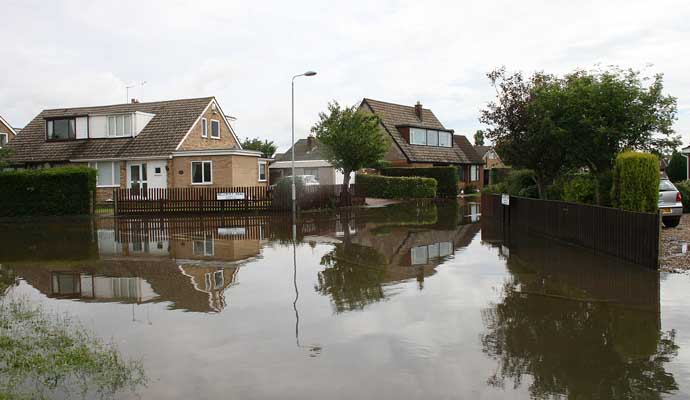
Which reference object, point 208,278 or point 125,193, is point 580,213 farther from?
point 125,193

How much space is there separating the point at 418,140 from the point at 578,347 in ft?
152

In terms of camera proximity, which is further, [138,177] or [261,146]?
[261,146]

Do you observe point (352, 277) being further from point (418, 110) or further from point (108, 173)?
point (418, 110)

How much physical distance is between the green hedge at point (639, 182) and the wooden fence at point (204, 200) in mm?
18683

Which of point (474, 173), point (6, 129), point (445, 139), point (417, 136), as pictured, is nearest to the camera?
point (417, 136)

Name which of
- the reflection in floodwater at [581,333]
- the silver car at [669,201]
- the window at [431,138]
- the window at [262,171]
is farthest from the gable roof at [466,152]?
the reflection in floodwater at [581,333]

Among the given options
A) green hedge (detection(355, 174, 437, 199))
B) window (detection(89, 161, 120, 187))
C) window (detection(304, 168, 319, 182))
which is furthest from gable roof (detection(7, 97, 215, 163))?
green hedge (detection(355, 174, 437, 199))

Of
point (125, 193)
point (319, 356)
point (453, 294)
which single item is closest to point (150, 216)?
point (125, 193)

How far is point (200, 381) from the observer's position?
5.95 meters

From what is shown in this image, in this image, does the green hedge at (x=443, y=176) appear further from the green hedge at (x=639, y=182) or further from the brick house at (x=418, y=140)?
the green hedge at (x=639, y=182)

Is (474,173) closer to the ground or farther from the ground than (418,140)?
closer to the ground

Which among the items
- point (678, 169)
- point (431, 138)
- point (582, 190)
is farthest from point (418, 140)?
point (582, 190)

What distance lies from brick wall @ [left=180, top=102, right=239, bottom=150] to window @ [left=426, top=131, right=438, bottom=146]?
1822 centimetres

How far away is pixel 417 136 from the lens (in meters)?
52.3
